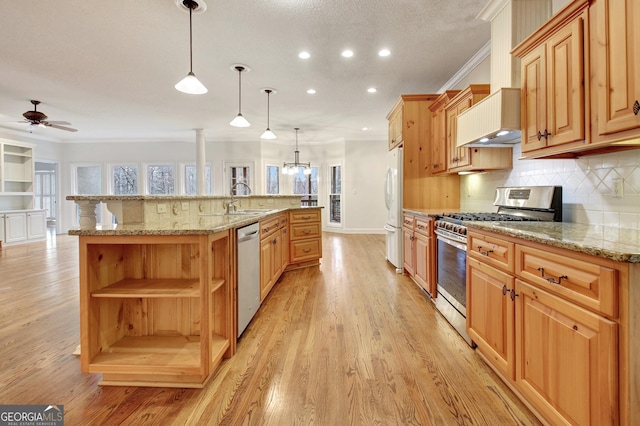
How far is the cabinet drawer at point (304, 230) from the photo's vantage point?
4.58m

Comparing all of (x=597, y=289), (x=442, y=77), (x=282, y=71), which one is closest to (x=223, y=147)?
(x=282, y=71)

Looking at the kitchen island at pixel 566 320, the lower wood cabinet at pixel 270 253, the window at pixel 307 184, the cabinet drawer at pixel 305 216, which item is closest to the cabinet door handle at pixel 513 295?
the kitchen island at pixel 566 320

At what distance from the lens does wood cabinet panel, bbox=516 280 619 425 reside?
1.09m

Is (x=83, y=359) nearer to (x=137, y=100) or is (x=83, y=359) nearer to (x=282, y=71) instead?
(x=282, y=71)

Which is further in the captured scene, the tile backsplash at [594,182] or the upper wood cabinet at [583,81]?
the tile backsplash at [594,182]

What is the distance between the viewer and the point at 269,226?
11.1ft

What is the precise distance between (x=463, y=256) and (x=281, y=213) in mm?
2325

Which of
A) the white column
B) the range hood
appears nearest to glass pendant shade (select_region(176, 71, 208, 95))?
the range hood

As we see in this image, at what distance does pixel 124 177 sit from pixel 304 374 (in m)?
9.10

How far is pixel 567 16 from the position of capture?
5.60ft

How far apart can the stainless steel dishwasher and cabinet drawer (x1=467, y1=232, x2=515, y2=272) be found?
1595 millimetres

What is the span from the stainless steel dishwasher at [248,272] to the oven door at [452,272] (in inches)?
63.7

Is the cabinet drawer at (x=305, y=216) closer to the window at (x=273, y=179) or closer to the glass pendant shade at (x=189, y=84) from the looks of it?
the glass pendant shade at (x=189, y=84)

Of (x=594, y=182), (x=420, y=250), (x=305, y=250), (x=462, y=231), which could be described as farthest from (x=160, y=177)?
(x=594, y=182)
